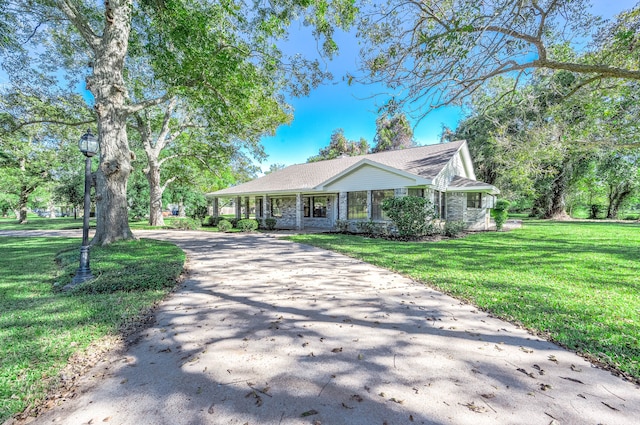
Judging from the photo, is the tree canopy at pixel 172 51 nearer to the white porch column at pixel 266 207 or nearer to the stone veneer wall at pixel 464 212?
the white porch column at pixel 266 207

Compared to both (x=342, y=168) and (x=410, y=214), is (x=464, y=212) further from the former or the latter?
(x=342, y=168)

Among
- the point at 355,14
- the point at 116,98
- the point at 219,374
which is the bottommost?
the point at 219,374

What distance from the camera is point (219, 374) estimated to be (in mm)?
2566

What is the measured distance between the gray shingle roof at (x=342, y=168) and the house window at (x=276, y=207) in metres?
1.34

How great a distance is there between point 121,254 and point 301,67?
843 centimetres

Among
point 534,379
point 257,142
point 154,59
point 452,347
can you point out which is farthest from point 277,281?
point 257,142

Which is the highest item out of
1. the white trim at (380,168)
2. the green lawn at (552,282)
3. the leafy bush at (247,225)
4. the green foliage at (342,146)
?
the green foliage at (342,146)

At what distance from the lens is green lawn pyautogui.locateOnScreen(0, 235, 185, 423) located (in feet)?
8.11

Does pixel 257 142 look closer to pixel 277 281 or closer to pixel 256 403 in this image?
pixel 277 281

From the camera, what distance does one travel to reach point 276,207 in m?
21.1

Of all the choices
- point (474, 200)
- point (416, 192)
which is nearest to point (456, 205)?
point (474, 200)

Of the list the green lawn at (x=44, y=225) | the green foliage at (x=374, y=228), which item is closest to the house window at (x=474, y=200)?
the green foliage at (x=374, y=228)

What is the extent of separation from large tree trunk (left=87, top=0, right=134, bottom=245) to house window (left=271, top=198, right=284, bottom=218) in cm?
1194

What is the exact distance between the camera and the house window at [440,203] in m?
14.9
